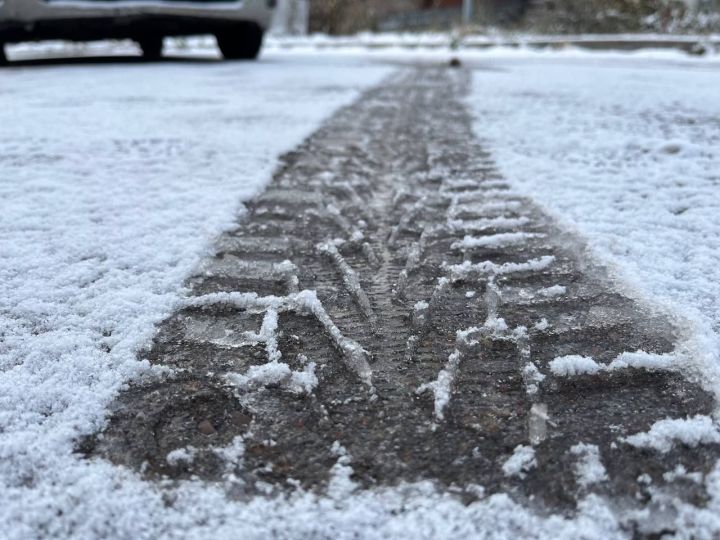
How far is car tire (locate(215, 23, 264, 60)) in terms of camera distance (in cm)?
681

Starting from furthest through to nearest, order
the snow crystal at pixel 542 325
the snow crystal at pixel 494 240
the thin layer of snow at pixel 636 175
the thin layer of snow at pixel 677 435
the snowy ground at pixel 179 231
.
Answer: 1. the snow crystal at pixel 494 240
2. the thin layer of snow at pixel 636 175
3. the snow crystal at pixel 542 325
4. the thin layer of snow at pixel 677 435
5. the snowy ground at pixel 179 231

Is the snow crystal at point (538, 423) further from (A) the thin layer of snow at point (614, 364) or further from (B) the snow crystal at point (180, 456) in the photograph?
(B) the snow crystal at point (180, 456)

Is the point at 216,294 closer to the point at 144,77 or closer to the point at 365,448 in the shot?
the point at 365,448

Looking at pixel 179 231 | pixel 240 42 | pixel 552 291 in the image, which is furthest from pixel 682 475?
pixel 240 42

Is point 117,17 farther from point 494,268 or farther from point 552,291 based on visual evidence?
point 552,291

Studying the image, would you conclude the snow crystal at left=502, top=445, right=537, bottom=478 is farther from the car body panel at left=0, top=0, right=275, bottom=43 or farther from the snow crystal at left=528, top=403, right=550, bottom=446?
the car body panel at left=0, top=0, right=275, bottom=43

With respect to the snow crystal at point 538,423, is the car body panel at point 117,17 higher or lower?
higher

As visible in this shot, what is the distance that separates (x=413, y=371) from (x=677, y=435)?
412 millimetres

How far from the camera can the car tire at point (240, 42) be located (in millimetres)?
6809

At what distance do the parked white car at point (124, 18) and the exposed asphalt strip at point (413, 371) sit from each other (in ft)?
13.7

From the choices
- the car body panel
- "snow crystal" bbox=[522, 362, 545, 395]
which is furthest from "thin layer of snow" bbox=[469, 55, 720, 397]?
the car body panel

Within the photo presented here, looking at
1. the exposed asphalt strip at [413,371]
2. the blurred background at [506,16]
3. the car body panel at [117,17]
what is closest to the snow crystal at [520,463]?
the exposed asphalt strip at [413,371]

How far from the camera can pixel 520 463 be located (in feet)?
2.85

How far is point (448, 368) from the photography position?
110 cm
